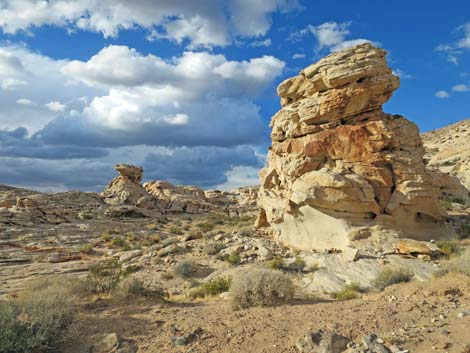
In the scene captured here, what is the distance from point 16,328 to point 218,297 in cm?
514

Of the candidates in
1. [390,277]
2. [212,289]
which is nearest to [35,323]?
[212,289]

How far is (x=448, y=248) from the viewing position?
13445 mm

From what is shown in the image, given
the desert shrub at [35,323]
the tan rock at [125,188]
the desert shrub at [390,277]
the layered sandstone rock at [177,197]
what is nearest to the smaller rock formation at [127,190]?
the tan rock at [125,188]

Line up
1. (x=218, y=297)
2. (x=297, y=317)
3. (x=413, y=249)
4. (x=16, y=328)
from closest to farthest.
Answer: (x=16, y=328) < (x=297, y=317) < (x=218, y=297) < (x=413, y=249)

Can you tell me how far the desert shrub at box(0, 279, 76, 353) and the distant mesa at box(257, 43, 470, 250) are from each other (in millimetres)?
11088

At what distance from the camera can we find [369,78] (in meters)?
16.7

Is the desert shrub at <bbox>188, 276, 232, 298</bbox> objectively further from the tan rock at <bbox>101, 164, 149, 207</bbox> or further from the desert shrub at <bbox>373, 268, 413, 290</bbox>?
the tan rock at <bbox>101, 164, 149, 207</bbox>

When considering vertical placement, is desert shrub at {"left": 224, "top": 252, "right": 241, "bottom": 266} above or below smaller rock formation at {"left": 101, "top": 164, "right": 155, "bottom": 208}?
below

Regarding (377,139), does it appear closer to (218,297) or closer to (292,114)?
(292,114)

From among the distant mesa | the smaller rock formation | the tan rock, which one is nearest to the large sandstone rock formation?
the distant mesa

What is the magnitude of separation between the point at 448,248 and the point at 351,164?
203 inches

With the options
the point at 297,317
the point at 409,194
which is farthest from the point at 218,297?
the point at 409,194

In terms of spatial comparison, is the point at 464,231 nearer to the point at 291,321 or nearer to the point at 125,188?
the point at 291,321

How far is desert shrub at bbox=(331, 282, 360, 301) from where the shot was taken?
9.59m
